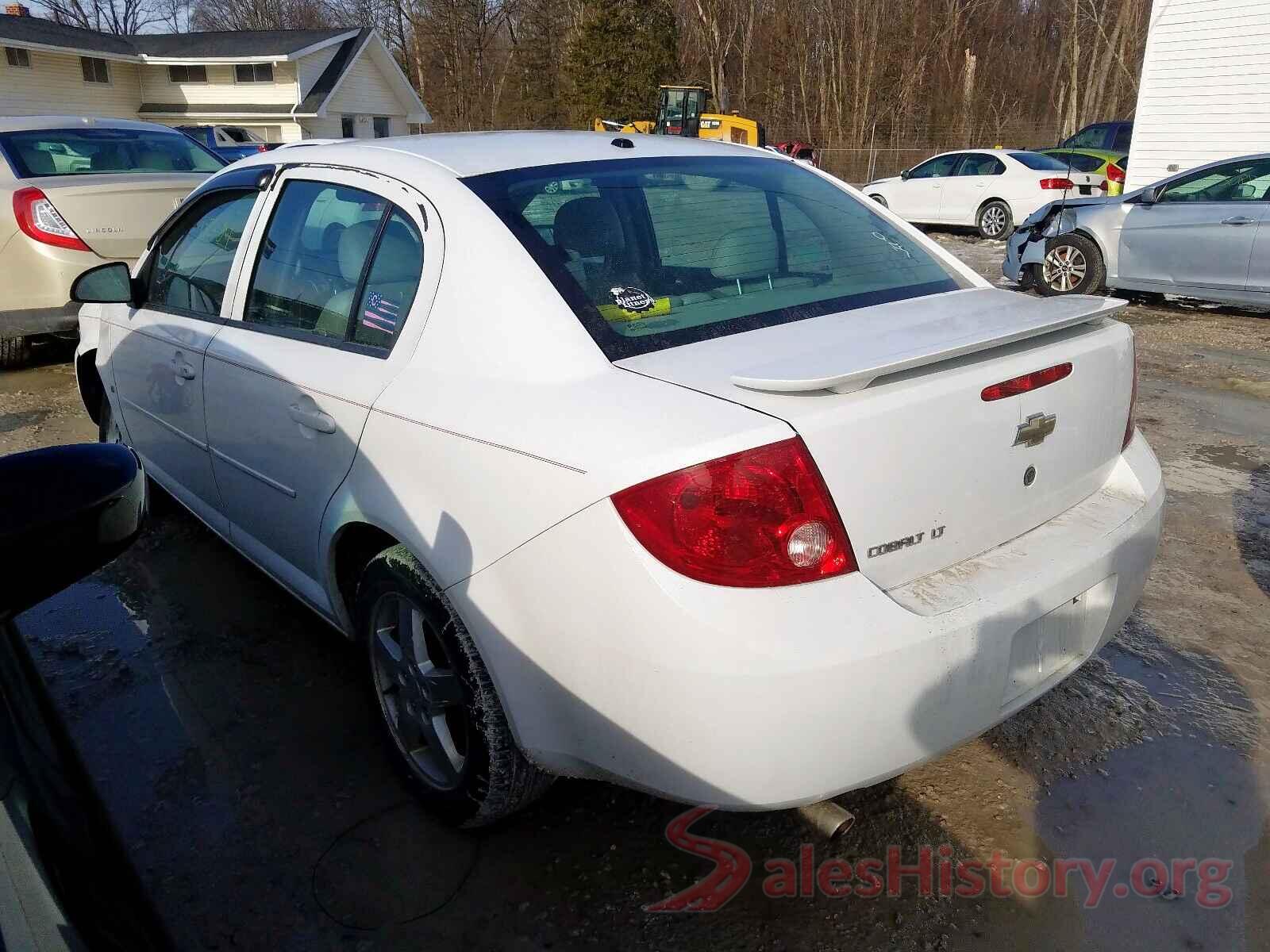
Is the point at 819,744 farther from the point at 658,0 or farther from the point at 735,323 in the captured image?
the point at 658,0

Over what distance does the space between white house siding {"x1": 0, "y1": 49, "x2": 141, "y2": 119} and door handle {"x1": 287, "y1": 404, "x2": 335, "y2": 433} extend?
35.1 meters

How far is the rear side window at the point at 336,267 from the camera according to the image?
8.32 feet

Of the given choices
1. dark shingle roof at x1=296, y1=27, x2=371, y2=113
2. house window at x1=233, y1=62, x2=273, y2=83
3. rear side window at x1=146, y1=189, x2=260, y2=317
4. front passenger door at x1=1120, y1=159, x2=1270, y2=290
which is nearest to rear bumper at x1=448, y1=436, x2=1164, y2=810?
rear side window at x1=146, y1=189, x2=260, y2=317

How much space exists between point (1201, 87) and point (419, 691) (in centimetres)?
1710

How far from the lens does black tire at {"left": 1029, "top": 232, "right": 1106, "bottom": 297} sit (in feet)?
32.9

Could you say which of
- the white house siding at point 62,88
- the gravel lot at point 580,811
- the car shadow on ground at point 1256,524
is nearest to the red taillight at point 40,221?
the gravel lot at point 580,811

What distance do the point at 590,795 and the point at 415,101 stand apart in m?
44.3

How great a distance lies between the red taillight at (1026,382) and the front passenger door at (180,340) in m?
2.38

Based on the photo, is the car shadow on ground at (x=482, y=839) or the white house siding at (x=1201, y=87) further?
the white house siding at (x=1201, y=87)

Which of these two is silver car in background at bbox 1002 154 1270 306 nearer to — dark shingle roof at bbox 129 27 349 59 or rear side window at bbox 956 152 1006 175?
rear side window at bbox 956 152 1006 175

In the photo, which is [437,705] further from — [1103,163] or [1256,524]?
[1103,163]

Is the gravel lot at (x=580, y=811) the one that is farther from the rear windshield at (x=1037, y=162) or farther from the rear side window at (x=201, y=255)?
the rear windshield at (x=1037, y=162)

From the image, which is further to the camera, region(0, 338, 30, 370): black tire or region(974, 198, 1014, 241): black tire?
region(974, 198, 1014, 241): black tire

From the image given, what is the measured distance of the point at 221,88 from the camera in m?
36.4
